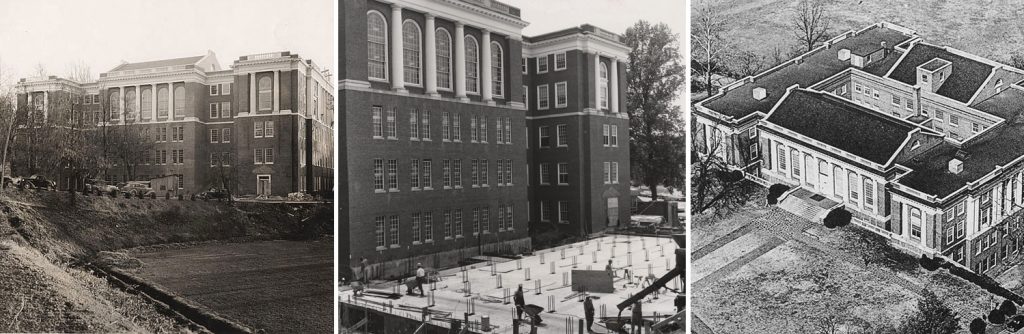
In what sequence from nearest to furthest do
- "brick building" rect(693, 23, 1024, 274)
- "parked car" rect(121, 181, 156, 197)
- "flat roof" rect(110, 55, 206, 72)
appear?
"brick building" rect(693, 23, 1024, 274) < "flat roof" rect(110, 55, 206, 72) < "parked car" rect(121, 181, 156, 197)

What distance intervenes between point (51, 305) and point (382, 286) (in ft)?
18.4

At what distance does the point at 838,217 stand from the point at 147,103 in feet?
35.6

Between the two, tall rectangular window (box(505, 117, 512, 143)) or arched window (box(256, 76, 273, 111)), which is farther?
tall rectangular window (box(505, 117, 512, 143))

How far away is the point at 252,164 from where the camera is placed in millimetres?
11766

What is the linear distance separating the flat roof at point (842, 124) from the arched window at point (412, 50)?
17.6 feet

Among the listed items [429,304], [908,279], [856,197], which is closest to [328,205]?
[429,304]

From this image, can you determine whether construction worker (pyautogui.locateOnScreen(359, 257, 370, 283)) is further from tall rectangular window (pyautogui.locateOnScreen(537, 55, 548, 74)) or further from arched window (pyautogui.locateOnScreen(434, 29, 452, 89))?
tall rectangular window (pyautogui.locateOnScreen(537, 55, 548, 74))

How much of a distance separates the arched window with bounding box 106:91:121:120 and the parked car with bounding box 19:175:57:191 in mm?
1622

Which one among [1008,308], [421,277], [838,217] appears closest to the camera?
[1008,308]

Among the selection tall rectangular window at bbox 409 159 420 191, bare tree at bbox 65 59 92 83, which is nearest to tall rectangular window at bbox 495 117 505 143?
tall rectangular window at bbox 409 159 420 191

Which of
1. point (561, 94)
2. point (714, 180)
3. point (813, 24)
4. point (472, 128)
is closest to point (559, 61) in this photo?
point (561, 94)

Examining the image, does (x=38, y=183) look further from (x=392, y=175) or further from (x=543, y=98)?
(x=543, y=98)

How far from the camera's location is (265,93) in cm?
1170

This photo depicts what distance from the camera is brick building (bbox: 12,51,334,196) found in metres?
11.5
